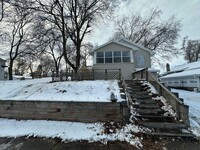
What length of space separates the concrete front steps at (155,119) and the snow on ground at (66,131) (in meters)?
0.58

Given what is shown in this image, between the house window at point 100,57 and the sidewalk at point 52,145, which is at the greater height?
the house window at point 100,57

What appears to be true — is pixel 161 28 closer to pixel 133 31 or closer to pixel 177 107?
pixel 133 31

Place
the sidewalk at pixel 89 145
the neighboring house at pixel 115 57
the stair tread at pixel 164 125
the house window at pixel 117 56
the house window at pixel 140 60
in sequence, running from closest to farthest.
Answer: the sidewalk at pixel 89 145 → the stair tread at pixel 164 125 → the neighboring house at pixel 115 57 → the house window at pixel 117 56 → the house window at pixel 140 60

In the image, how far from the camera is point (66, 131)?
490cm

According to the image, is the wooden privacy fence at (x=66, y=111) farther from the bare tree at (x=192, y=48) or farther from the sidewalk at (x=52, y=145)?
the bare tree at (x=192, y=48)

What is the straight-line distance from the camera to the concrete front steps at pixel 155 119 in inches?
179

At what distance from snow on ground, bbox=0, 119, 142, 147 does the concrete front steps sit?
0.58 m

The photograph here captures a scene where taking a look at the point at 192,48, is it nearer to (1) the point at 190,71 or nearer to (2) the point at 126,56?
(1) the point at 190,71

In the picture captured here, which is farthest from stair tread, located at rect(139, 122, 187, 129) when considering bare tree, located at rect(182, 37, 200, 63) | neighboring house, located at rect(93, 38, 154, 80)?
bare tree, located at rect(182, 37, 200, 63)

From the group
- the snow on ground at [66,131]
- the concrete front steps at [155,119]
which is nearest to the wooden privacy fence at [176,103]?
the concrete front steps at [155,119]

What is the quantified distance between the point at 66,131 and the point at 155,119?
11.0ft

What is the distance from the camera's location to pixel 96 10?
1623 centimetres

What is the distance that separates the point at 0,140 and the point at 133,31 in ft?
93.8

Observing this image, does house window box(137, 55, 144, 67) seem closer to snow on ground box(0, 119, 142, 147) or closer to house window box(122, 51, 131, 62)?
house window box(122, 51, 131, 62)
